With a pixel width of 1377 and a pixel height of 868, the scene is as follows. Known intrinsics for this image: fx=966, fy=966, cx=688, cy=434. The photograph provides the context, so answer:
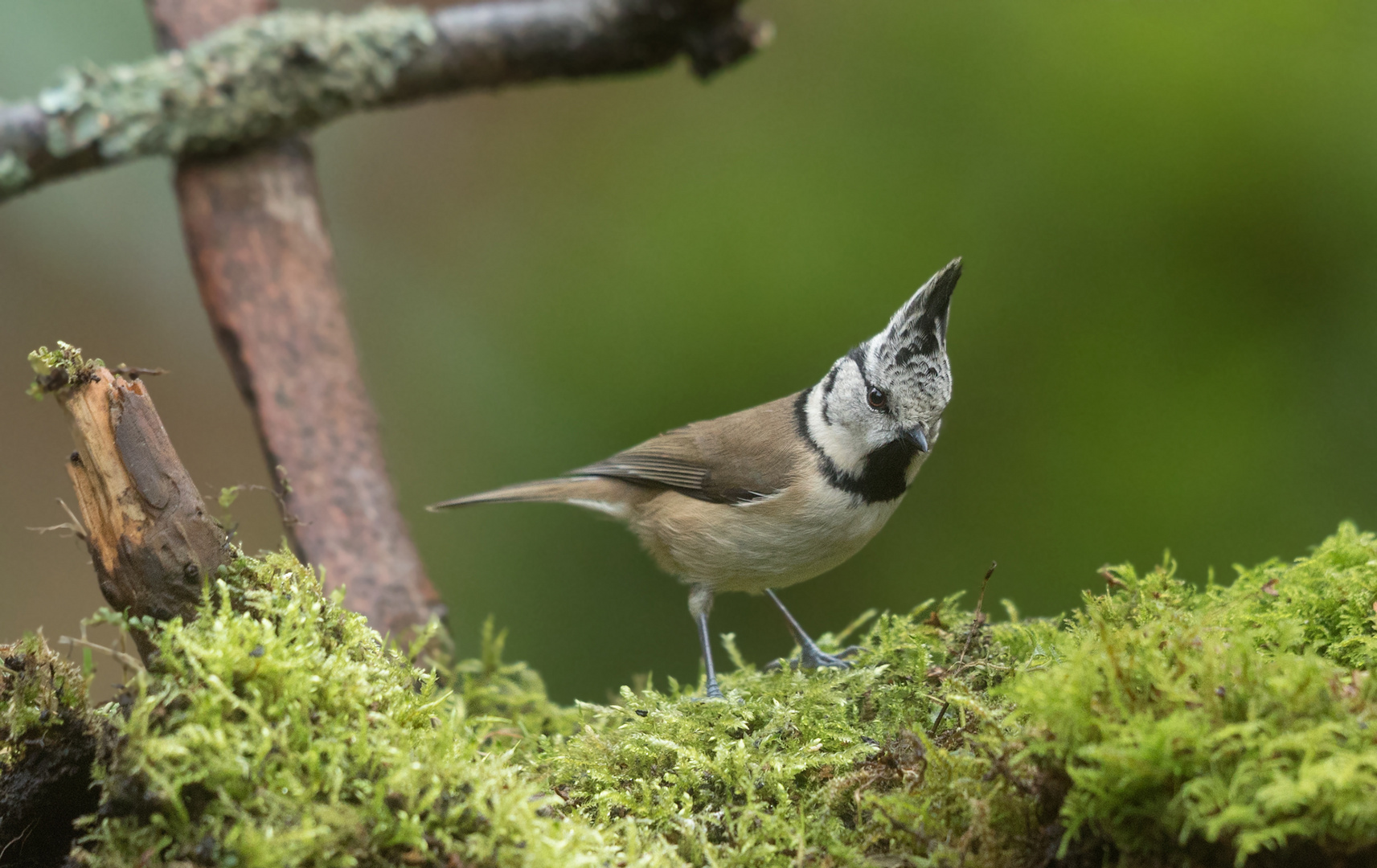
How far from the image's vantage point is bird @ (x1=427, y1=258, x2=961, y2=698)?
322 centimetres

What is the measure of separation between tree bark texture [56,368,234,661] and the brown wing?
2.05 metres

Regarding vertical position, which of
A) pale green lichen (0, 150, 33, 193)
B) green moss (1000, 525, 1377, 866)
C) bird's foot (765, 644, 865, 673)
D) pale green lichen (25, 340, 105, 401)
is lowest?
bird's foot (765, 644, 865, 673)

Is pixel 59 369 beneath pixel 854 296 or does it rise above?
above

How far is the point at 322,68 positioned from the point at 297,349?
132 cm

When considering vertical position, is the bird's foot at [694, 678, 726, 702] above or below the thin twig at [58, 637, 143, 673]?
below

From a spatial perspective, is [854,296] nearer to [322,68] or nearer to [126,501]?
[322,68]

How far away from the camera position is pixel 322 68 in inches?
167

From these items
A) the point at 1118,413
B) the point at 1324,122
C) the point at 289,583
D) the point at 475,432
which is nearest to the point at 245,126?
the point at 475,432

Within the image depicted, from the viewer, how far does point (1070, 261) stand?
4922mm

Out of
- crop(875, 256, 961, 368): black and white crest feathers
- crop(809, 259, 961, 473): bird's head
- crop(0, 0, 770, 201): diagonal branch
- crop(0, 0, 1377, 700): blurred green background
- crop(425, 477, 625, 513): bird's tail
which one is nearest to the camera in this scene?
crop(875, 256, 961, 368): black and white crest feathers

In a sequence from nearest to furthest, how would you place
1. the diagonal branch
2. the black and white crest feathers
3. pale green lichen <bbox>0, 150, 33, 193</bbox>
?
1. the black and white crest feathers
2. pale green lichen <bbox>0, 150, 33, 193</bbox>
3. the diagonal branch

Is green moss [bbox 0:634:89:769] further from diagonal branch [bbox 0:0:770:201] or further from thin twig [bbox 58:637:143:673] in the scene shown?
diagonal branch [bbox 0:0:770:201]

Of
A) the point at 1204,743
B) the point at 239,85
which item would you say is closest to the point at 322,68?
the point at 239,85

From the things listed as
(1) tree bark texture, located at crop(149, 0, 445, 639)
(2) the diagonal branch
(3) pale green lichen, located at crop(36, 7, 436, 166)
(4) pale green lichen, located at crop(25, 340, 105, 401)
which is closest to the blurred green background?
(2) the diagonal branch
